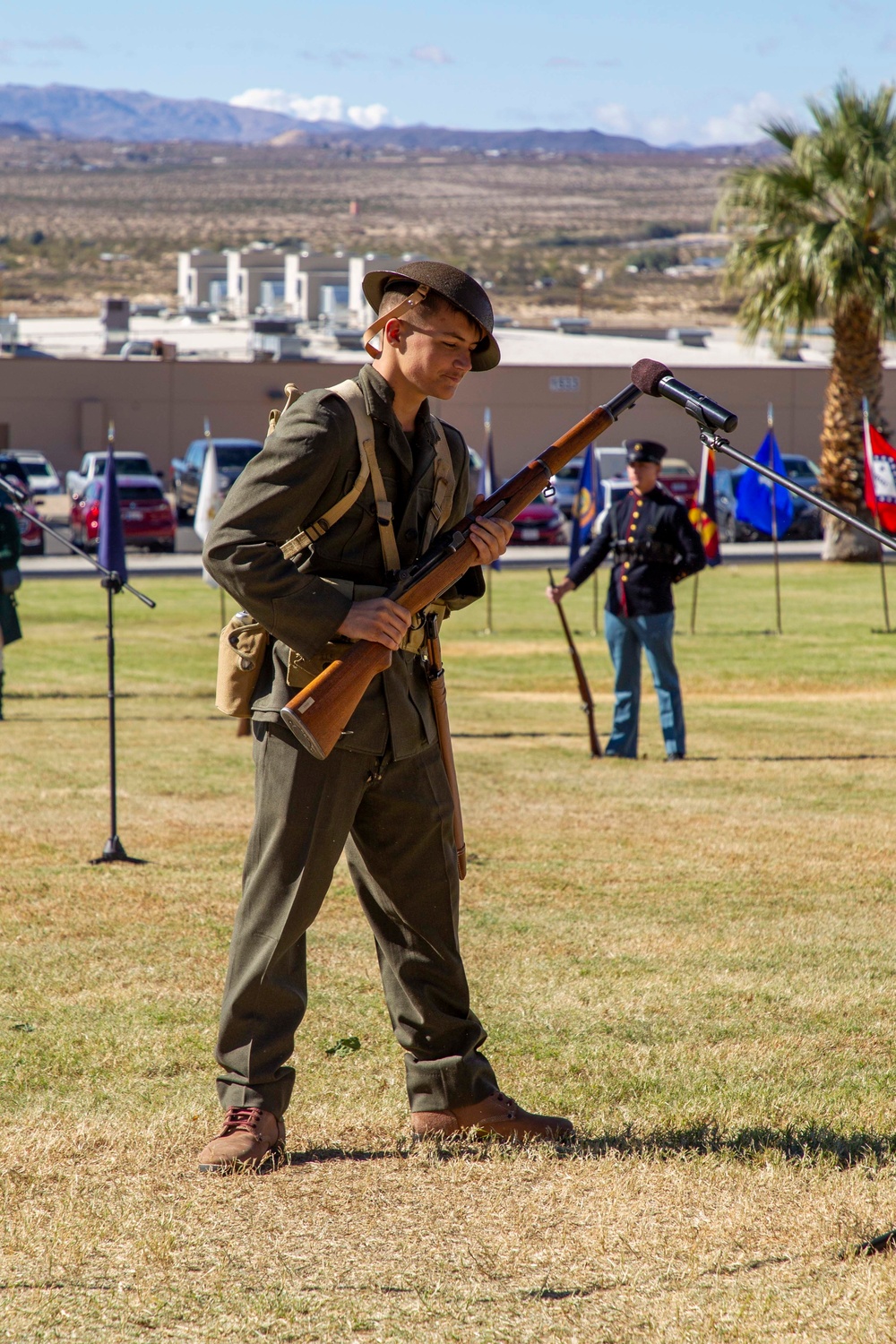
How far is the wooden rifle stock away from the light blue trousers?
20.5 feet

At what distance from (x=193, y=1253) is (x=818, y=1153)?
1.66 metres

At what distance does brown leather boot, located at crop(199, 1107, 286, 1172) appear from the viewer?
382 cm

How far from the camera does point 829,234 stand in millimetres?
26828

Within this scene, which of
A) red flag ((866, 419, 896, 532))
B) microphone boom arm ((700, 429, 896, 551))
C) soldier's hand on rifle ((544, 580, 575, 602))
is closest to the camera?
microphone boom arm ((700, 429, 896, 551))

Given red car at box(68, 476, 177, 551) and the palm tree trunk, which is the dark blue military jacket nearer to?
the palm tree trunk

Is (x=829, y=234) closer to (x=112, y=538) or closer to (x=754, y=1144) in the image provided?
(x=112, y=538)

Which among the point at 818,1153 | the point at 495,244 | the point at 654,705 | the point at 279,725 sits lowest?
the point at 654,705

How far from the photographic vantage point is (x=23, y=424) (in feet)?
146

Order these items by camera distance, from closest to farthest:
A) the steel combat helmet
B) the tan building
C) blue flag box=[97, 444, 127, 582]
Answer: the steel combat helmet < blue flag box=[97, 444, 127, 582] < the tan building

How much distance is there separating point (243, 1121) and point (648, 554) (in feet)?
23.0

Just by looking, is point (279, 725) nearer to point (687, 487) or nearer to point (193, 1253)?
point (193, 1253)

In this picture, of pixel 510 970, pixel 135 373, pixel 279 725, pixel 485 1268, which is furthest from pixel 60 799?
pixel 135 373

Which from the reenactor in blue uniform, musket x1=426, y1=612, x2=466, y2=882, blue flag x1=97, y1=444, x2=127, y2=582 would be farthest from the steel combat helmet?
blue flag x1=97, y1=444, x2=127, y2=582

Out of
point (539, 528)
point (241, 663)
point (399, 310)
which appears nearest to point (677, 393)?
point (399, 310)
